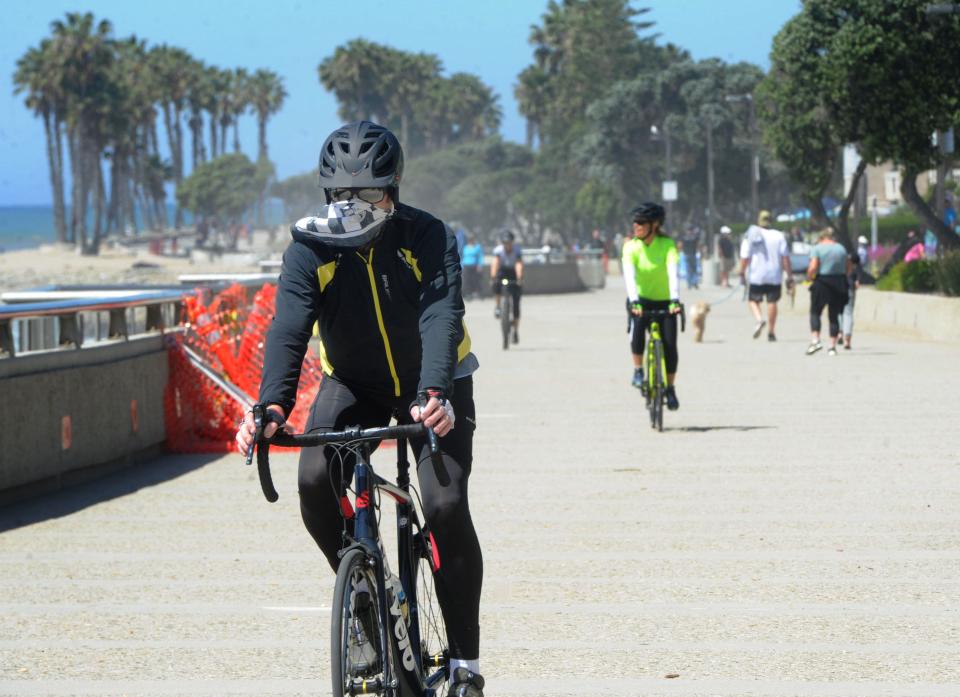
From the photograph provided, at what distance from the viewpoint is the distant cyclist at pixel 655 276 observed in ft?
45.1

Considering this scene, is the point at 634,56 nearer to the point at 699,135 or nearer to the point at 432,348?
the point at 699,135

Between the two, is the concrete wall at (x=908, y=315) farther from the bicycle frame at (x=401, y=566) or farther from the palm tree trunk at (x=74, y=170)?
the palm tree trunk at (x=74, y=170)

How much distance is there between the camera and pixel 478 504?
33.3ft

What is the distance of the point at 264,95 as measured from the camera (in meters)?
159

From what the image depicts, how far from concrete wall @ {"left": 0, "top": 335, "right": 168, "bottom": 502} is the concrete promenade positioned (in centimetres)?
22

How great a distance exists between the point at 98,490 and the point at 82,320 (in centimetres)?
139

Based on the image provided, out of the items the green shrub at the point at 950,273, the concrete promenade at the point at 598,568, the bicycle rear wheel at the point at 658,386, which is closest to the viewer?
the concrete promenade at the point at 598,568

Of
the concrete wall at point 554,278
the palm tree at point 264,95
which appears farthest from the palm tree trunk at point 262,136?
the concrete wall at point 554,278

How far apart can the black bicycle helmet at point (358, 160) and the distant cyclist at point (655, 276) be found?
29.9ft

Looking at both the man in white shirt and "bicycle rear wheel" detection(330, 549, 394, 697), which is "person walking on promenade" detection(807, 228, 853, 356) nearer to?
the man in white shirt

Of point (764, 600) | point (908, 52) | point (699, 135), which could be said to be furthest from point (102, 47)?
point (764, 600)

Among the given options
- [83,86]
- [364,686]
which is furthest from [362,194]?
[83,86]

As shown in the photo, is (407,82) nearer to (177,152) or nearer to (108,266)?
(177,152)

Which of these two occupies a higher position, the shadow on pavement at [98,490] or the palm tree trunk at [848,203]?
the palm tree trunk at [848,203]
